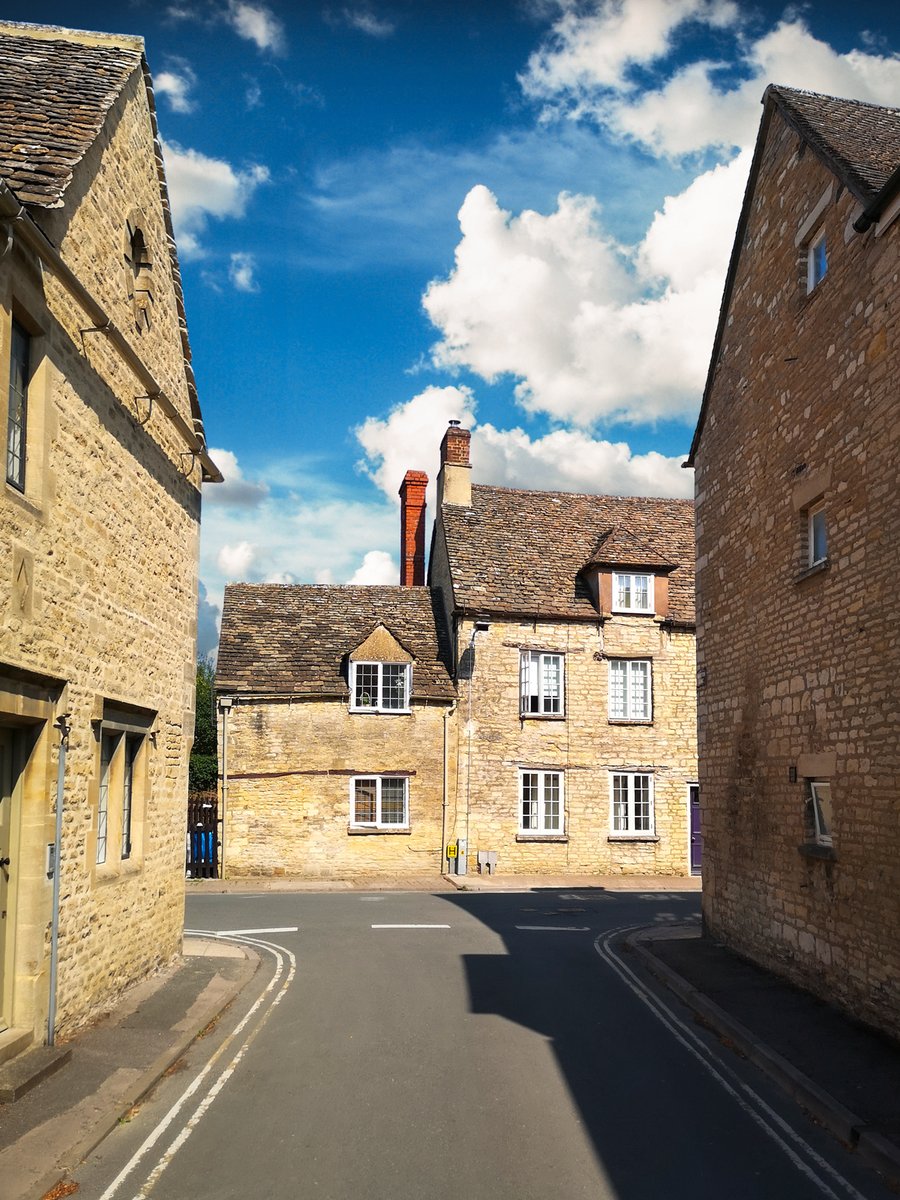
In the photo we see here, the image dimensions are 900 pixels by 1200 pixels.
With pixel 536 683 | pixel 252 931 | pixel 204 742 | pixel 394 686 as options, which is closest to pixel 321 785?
pixel 394 686

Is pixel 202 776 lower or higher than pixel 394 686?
lower

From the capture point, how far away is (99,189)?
10797 millimetres

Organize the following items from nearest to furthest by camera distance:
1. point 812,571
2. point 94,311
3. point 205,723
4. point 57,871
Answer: point 57,871
point 94,311
point 812,571
point 205,723

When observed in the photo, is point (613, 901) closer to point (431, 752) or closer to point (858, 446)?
point (431, 752)

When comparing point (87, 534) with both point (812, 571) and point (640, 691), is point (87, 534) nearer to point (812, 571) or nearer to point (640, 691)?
point (812, 571)

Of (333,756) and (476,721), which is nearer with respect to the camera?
(333,756)

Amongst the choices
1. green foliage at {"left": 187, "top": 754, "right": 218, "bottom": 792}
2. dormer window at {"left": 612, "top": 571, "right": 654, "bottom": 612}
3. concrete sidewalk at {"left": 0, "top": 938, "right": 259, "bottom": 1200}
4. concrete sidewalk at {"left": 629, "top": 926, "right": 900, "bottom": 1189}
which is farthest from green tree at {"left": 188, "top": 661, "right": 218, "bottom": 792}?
concrete sidewalk at {"left": 629, "top": 926, "right": 900, "bottom": 1189}

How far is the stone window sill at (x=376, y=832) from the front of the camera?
27.3 metres

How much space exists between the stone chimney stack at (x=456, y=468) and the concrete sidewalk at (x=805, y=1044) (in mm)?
18760

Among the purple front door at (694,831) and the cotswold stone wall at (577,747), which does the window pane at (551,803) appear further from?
the purple front door at (694,831)

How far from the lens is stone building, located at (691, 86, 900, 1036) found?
10586 millimetres

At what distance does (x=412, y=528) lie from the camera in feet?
111

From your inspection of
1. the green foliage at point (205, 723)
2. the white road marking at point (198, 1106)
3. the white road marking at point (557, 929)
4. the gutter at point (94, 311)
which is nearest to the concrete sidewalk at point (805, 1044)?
the white road marking at point (557, 929)

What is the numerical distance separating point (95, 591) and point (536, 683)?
19.1m
